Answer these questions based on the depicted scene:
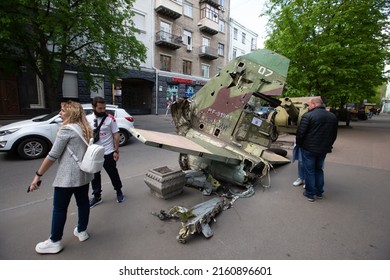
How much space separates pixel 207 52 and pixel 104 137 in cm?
2353

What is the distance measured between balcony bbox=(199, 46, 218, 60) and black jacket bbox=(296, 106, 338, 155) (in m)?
22.6

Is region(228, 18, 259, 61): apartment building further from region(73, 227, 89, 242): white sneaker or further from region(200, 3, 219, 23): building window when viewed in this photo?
region(73, 227, 89, 242): white sneaker

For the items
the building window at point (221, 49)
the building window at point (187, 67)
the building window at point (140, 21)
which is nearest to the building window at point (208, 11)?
the building window at point (221, 49)

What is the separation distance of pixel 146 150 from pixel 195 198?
423 centimetres

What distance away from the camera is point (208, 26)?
79.5 ft

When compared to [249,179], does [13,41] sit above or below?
above

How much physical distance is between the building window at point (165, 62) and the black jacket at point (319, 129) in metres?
19.5

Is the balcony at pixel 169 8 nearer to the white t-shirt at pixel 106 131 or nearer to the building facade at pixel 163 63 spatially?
the building facade at pixel 163 63

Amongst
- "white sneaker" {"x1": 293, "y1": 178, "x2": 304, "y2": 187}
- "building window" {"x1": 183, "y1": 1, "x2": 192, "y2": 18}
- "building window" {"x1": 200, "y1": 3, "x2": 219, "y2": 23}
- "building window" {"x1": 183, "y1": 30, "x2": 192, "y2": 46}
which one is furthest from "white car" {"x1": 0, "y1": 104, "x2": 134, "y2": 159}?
"building window" {"x1": 200, "y1": 3, "x2": 219, "y2": 23}

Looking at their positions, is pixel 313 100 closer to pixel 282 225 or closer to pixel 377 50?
pixel 282 225

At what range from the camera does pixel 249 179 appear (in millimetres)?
4578

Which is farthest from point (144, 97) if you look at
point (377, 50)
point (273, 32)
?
point (377, 50)

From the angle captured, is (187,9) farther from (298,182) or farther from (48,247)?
(48,247)

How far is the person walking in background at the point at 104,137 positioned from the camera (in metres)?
3.57
